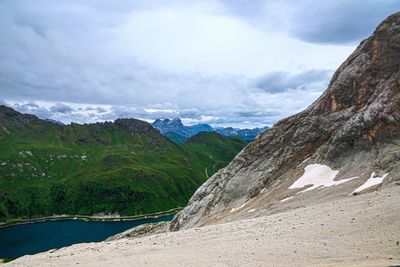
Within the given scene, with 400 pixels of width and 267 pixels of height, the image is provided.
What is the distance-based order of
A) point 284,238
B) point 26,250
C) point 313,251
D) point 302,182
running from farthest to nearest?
point 26,250, point 302,182, point 284,238, point 313,251

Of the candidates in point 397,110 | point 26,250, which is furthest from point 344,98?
point 26,250

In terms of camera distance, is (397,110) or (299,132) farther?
(299,132)

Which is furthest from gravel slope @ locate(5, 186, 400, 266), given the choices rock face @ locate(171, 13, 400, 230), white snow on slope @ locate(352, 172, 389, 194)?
rock face @ locate(171, 13, 400, 230)

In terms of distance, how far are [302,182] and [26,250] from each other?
459ft

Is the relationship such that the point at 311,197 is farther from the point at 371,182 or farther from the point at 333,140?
the point at 333,140

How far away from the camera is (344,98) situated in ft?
226

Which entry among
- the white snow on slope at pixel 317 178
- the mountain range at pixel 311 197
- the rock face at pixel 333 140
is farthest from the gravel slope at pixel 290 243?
the rock face at pixel 333 140

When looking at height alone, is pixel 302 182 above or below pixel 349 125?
below

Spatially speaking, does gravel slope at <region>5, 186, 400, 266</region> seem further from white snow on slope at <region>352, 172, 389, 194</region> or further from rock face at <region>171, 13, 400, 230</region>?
rock face at <region>171, 13, 400, 230</region>

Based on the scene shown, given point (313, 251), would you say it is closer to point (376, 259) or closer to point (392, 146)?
point (376, 259)

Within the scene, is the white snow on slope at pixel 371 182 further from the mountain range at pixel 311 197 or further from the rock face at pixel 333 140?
the rock face at pixel 333 140

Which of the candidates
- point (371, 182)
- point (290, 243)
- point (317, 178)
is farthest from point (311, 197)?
point (290, 243)

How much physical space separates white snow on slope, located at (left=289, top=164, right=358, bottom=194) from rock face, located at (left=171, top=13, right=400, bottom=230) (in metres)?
1.05

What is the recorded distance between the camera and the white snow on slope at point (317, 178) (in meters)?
52.4
